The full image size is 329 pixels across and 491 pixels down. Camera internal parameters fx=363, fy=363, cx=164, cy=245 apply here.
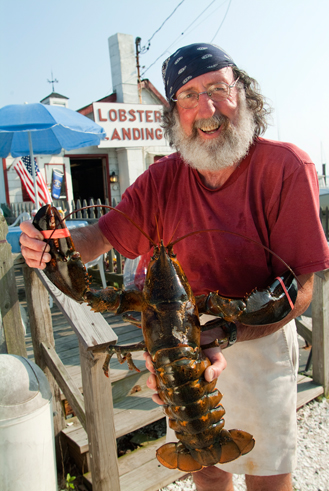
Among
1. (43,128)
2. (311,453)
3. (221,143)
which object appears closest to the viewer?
(221,143)

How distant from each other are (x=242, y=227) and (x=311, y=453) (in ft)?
8.28

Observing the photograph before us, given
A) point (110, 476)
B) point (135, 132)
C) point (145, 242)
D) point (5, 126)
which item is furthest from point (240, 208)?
point (135, 132)

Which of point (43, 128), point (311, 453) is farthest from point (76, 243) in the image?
point (43, 128)

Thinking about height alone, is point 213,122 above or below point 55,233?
above

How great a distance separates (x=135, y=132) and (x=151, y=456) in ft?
28.4

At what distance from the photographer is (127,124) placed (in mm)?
10016

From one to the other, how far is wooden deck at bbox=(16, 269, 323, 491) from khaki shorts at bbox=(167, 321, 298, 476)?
1.24 metres

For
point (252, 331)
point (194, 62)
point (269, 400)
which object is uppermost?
point (194, 62)

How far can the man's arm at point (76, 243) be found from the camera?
1.71m

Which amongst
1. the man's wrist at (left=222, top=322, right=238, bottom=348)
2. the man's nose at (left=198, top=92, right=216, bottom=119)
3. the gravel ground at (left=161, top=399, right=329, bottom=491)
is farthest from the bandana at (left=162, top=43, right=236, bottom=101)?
the gravel ground at (left=161, top=399, right=329, bottom=491)

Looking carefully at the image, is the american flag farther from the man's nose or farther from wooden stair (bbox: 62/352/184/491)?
the man's nose

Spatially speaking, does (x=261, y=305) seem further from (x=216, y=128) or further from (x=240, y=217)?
(x=216, y=128)

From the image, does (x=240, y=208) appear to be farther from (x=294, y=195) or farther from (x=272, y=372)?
(x=272, y=372)

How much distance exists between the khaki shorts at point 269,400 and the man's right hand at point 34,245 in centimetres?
114
